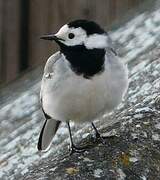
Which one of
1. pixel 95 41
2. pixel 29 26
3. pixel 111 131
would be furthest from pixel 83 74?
pixel 29 26

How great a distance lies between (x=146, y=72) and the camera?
193 inches

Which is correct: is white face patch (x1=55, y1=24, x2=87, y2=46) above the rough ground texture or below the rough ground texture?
above

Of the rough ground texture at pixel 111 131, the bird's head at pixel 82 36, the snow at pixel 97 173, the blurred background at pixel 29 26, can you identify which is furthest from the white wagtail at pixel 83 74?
the blurred background at pixel 29 26

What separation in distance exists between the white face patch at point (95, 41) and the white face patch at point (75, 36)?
2 centimetres

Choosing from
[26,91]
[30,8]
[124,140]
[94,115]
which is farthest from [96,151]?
[30,8]

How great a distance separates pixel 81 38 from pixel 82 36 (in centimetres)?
1

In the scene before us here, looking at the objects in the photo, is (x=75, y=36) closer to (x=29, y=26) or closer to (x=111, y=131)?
(x=111, y=131)

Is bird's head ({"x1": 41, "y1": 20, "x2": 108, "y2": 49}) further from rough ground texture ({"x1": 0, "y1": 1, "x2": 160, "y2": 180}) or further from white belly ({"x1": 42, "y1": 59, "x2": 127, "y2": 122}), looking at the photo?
rough ground texture ({"x1": 0, "y1": 1, "x2": 160, "y2": 180})

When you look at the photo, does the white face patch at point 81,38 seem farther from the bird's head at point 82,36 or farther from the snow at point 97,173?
the snow at point 97,173

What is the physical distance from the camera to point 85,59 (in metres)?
3.88

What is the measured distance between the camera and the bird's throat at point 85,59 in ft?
12.5

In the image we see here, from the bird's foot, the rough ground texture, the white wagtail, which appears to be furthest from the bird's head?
the bird's foot

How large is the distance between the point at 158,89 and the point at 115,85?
352mm

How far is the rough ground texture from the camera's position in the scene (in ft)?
10.1
